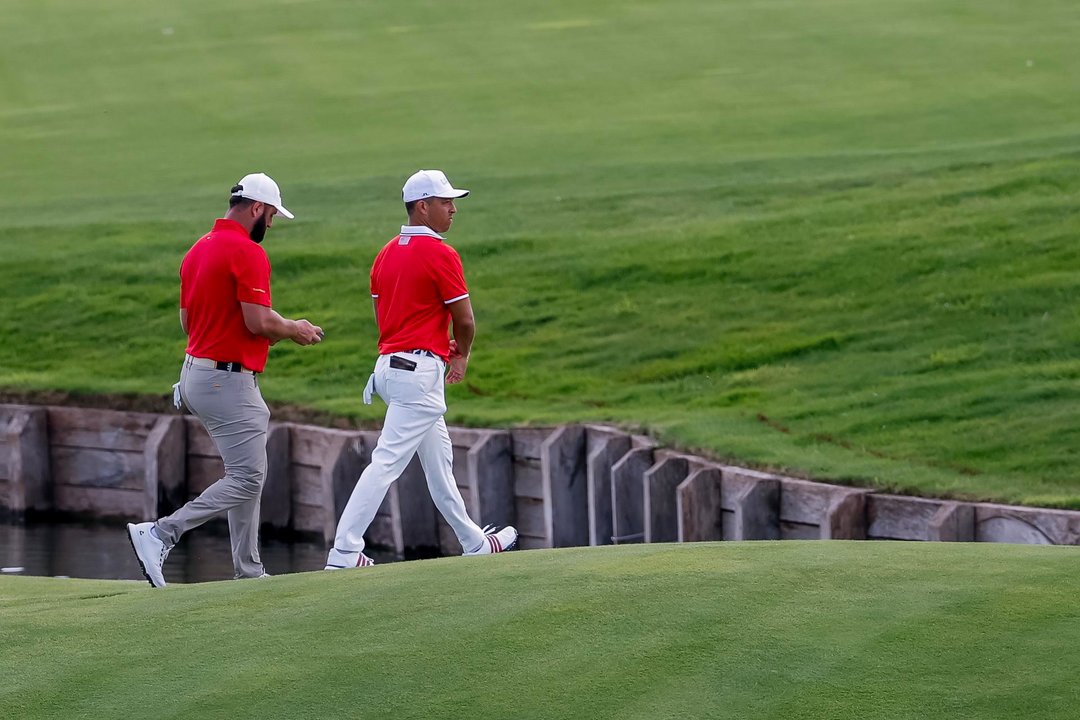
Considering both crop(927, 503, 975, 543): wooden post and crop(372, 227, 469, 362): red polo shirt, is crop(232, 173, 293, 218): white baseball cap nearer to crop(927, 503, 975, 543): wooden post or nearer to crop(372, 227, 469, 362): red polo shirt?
crop(372, 227, 469, 362): red polo shirt

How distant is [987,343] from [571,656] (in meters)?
9.51

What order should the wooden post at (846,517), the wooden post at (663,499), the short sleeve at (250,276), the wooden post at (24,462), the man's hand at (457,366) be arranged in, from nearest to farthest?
the short sleeve at (250,276) < the man's hand at (457,366) < the wooden post at (846,517) < the wooden post at (663,499) < the wooden post at (24,462)

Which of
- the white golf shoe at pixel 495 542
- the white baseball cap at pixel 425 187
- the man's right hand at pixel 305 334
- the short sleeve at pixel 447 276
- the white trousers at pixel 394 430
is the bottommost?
the white golf shoe at pixel 495 542

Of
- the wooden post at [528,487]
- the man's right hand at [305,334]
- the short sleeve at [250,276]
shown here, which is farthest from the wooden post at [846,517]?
the short sleeve at [250,276]

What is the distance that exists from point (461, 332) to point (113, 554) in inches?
237

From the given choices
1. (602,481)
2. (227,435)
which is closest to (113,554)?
(602,481)

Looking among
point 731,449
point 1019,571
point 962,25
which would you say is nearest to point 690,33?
point 962,25

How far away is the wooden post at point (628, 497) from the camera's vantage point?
13.4m

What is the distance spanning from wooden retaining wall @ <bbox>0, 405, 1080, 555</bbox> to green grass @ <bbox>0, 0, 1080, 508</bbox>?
0.48 m

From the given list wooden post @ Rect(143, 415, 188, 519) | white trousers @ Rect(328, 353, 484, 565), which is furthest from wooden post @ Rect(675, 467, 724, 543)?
wooden post @ Rect(143, 415, 188, 519)

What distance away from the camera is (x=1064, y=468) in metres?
12.5

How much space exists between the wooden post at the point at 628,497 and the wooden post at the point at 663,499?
31 cm

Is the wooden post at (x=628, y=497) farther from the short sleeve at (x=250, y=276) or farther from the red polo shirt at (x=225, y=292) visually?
the short sleeve at (x=250, y=276)

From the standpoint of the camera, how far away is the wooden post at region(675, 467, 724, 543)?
12664mm
